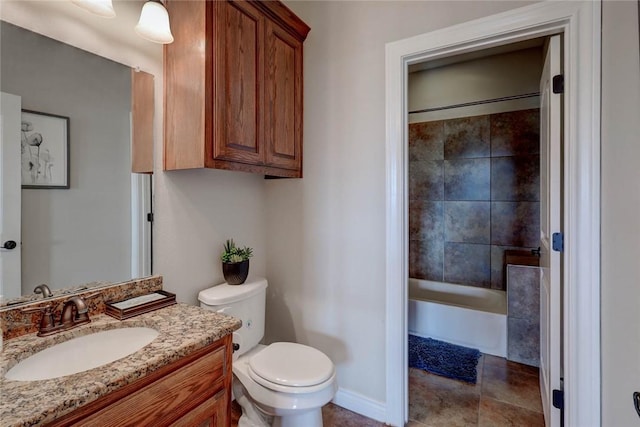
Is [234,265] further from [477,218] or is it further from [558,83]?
[477,218]

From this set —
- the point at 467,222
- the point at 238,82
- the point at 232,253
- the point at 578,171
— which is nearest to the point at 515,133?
the point at 467,222

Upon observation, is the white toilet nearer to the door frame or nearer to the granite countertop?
the granite countertop

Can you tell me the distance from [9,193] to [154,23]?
809mm

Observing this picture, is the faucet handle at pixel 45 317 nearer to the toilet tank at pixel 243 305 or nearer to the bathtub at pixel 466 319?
the toilet tank at pixel 243 305

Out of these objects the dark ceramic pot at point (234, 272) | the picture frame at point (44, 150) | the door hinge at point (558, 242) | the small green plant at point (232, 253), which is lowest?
the dark ceramic pot at point (234, 272)

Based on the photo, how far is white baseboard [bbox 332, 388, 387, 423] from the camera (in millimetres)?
1671

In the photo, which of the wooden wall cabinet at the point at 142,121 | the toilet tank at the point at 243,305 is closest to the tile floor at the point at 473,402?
the toilet tank at the point at 243,305

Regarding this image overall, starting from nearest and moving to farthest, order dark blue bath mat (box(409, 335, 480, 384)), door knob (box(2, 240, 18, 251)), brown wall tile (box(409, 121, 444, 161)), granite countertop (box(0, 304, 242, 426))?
1. granite countertop (box(0, 304, 242, 426))
2. door knob (box(2, 240, 18, 251))
3. dark blue bath mat (box(409, 335, 480, 384))
4. brown wall tile (box(409, 121, 444, 161))

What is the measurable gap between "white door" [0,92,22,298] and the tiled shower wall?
307 centimetres

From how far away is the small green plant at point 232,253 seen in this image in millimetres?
1667

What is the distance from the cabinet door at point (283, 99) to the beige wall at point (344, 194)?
0.08m

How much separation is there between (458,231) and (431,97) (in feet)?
4.67

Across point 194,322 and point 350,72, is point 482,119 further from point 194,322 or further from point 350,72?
point 194,322

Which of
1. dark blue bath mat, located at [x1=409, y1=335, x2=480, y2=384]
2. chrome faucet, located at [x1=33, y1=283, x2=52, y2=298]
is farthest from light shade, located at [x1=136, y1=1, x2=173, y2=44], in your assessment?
dark blue bath mat, located at [x1=409, y1=335, x2=480, y2=384]
